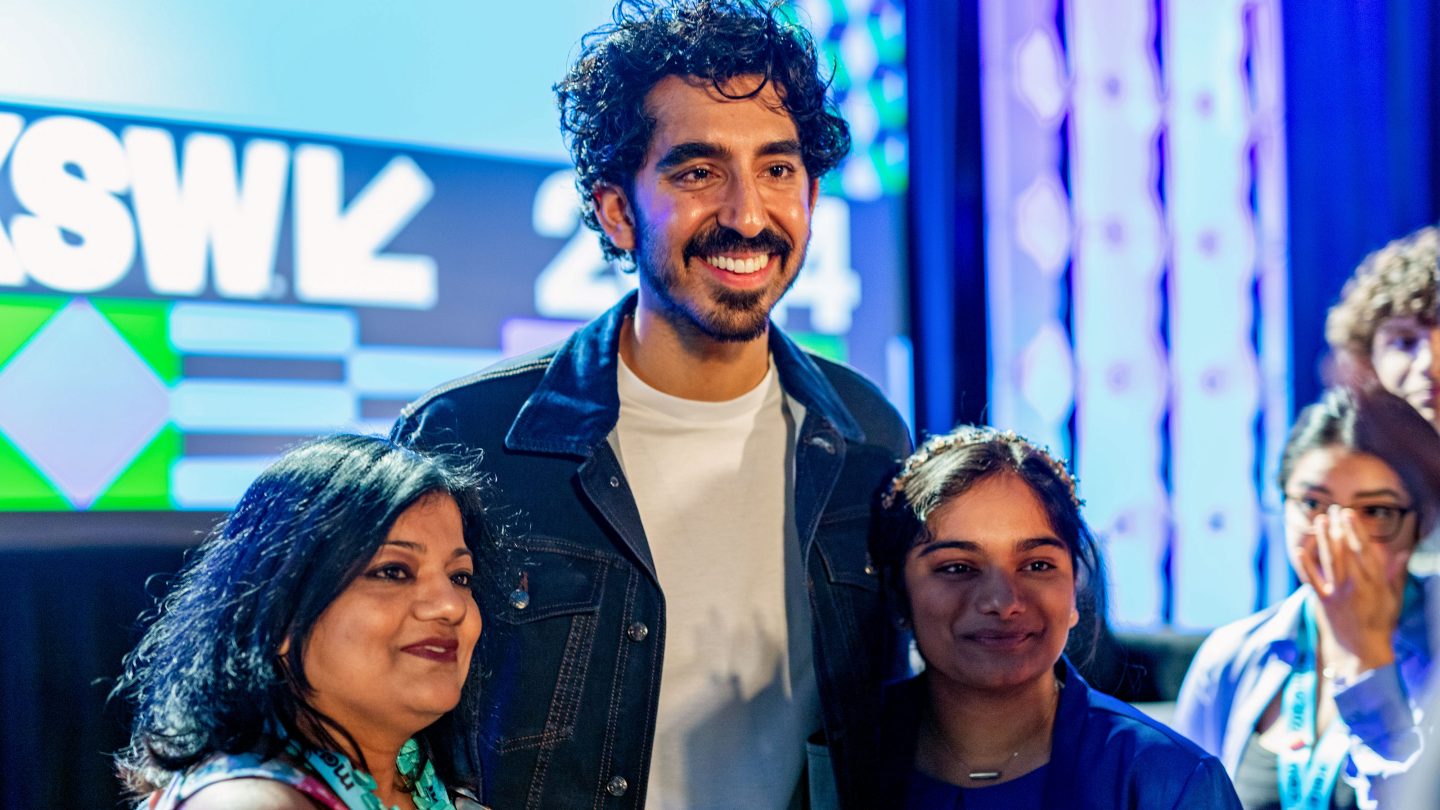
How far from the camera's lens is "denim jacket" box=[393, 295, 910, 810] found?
1.67 metres

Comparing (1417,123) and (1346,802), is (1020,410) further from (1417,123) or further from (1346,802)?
(1346,802)

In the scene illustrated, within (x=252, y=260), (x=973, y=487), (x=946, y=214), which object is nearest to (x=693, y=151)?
(x=973, y=487)

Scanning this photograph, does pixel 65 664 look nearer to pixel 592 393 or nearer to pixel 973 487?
pixel 592 393

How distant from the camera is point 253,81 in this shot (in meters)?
2.47

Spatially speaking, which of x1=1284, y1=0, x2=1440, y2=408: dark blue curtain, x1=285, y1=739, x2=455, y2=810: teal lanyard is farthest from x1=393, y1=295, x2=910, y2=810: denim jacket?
x1=1284, y1=0, x2=1440, y2=408: dark blue curtain

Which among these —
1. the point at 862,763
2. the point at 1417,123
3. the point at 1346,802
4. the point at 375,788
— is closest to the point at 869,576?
the point at 862,763

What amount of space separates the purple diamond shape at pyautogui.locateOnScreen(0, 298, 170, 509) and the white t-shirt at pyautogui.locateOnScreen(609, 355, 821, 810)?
1.14 metres

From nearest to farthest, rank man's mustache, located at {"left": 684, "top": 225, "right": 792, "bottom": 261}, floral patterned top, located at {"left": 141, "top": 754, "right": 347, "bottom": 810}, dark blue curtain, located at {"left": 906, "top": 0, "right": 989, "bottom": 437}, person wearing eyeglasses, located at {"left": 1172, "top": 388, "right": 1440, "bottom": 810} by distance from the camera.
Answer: floral patterned top, located at {"left": 141, "top": 754, "right": 347, "bottom": 810} → person wearing eyeglasses, located at {"left": 1172, "top": 388, "right": 1440, "bottom": 810} → man's mustache, located at {"left": 684, "top": 225, "right": 792, "bottom": 261} → dark blue curtain, located at {"left": 906, "top": 0, "right": 989, "bottom": 437}

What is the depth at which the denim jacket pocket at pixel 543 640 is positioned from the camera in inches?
66.4

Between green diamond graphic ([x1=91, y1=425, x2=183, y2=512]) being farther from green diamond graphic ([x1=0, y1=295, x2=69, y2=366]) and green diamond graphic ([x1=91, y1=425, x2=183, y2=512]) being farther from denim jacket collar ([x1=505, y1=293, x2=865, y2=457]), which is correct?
denim jacket collar ([x1=505, y1=293, x2=865, y2=457])

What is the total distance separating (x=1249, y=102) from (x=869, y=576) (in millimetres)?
2677

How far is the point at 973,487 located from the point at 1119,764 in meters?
0.40

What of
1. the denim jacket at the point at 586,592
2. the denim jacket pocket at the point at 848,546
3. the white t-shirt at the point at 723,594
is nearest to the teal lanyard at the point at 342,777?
the denim jacket at the point at 586,592

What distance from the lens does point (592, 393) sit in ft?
6.00
